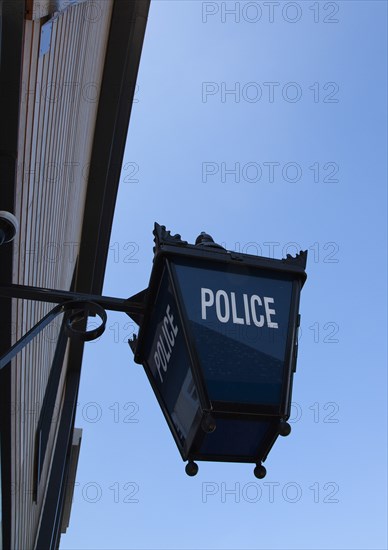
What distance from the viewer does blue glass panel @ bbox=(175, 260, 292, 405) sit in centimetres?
203

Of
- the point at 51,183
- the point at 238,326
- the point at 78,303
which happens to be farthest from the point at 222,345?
the point at 51,183

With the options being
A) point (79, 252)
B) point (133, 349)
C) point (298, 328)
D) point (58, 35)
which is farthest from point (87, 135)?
point (298, 328)

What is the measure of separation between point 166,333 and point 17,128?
1.46 m

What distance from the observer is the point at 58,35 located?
420cm

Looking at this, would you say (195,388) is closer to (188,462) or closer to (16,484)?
(188,462)

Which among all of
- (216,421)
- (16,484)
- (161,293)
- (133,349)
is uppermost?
(161,293)

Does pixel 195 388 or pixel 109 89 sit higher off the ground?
pixel 109 89

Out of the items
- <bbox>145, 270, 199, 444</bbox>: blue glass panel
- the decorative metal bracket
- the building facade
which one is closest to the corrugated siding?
the building facade

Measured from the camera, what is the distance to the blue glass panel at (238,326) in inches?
79.8

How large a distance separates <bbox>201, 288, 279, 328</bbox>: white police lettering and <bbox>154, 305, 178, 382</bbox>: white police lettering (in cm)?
16

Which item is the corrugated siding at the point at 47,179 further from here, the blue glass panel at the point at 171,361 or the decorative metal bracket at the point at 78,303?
the blue glass panel at the point at 171,361

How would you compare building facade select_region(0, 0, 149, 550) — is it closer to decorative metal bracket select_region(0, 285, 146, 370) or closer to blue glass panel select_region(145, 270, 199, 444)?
decorative metal bracket select_region(0, 285, 146, 370)

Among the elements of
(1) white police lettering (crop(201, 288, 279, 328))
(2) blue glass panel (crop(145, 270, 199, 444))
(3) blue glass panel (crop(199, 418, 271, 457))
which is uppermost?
(1) white police lettering (crop(201, 288, 279, 328))

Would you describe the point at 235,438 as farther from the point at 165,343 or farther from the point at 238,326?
the point at 165,343
